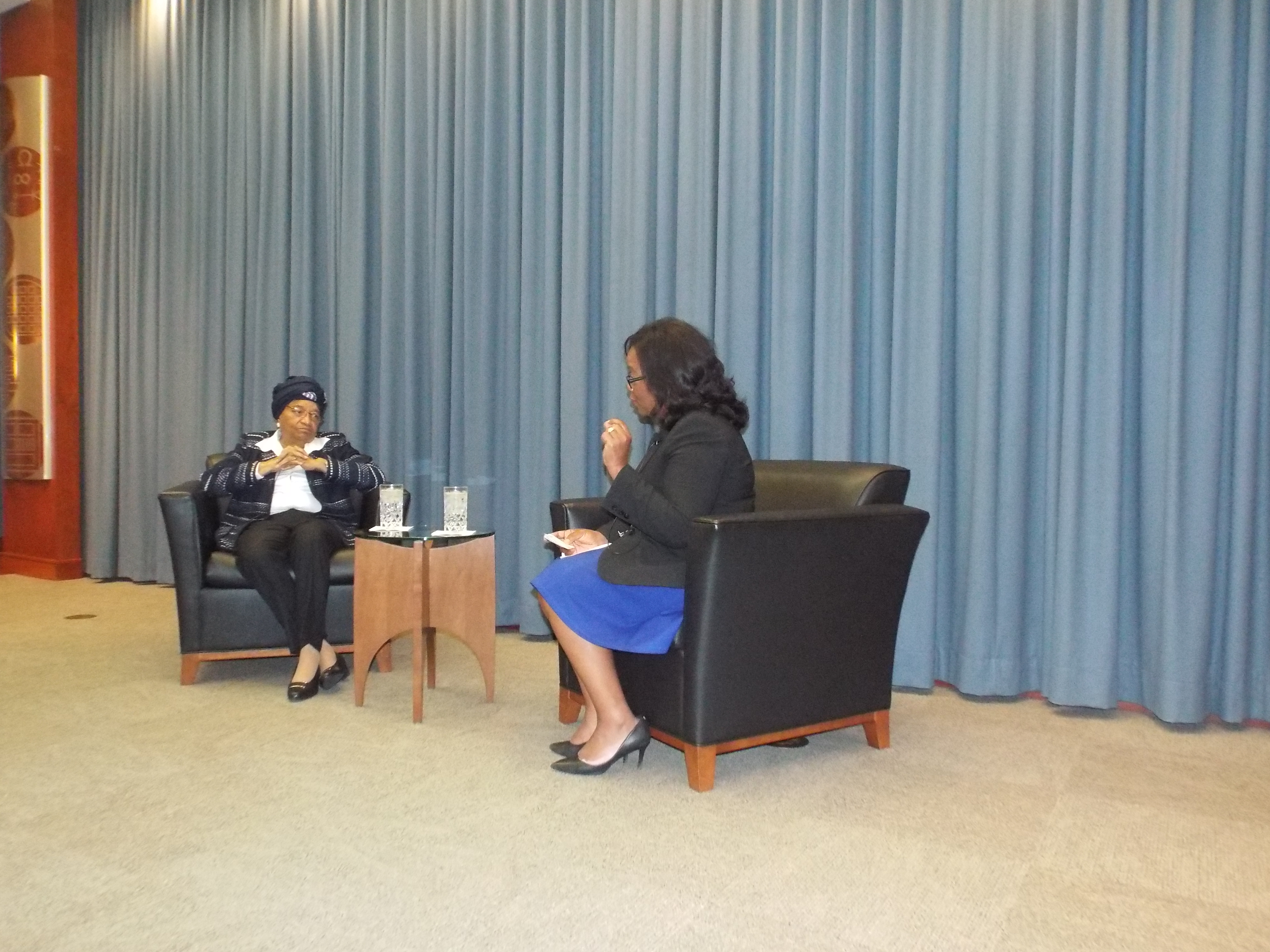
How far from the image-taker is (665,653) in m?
2.65

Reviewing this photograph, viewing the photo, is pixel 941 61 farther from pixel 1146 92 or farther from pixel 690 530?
pixel 690 530

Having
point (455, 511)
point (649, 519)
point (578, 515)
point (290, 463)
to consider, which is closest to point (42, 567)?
point (290, 463)

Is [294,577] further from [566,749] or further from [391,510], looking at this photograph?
[566,749]

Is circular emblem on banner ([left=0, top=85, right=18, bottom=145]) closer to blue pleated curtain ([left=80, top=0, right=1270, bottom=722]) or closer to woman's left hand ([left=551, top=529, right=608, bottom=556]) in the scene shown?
blue pleated curtain ([left=80, top=0, right=1270, bottom=722])

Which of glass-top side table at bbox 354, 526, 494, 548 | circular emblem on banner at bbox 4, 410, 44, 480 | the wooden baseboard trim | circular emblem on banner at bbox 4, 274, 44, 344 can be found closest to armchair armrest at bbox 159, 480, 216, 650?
glass-top side table at bbox 354, 526, 494, 548

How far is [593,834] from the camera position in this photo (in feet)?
7.47

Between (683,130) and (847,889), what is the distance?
9.49 ft

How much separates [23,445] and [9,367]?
1.61 ft

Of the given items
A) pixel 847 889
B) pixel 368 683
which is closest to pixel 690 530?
pixel 847 889

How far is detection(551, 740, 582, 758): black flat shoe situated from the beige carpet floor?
0.02 metres

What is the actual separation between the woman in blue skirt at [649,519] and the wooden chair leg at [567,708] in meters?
0.32

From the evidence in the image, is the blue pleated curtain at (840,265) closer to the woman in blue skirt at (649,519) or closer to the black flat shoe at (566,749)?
the woman in blue skirt at (649,519)

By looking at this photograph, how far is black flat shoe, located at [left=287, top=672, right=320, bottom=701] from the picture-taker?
339 cm

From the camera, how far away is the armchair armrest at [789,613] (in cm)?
253
